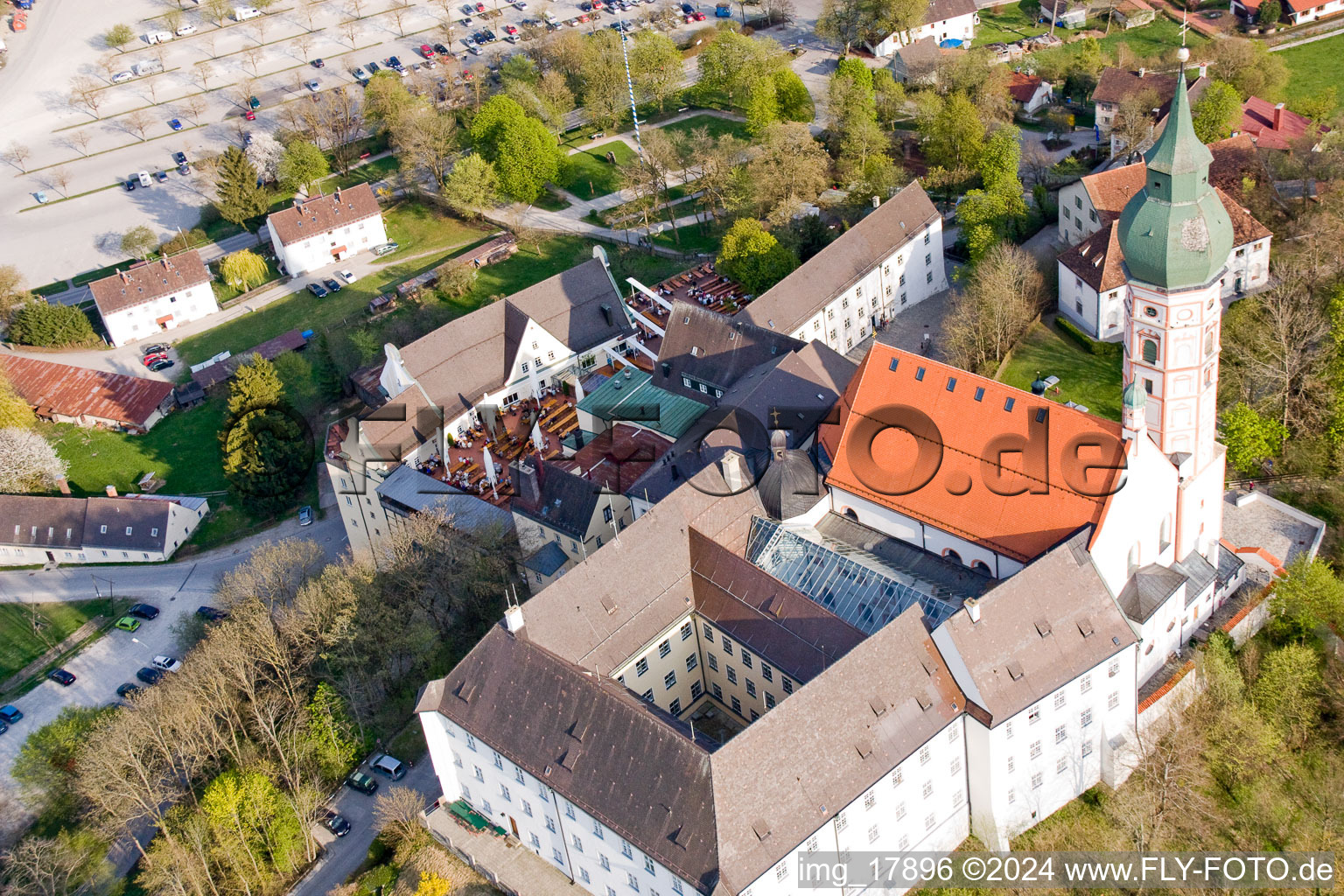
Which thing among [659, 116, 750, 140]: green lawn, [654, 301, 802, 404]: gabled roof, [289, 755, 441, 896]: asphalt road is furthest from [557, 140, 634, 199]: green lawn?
[289, 755, 441, 896]: asphalt road

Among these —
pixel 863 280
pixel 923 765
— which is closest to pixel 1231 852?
pixel 923 765

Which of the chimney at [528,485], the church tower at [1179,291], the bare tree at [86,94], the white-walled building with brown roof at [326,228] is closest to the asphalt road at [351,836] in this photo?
the chimney at [528,485]

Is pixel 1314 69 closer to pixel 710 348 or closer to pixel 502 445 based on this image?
pixel 710 348

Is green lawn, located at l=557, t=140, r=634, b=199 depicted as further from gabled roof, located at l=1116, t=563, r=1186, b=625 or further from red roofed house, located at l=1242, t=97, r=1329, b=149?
gabled roof, located at l=1116, t=563, r=1186, b=625

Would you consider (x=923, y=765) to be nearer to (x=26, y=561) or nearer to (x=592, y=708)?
(x=592, y=708)

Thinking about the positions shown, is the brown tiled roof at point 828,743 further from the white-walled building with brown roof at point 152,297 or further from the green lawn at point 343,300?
the white-walled building with brown roof at point 152,297

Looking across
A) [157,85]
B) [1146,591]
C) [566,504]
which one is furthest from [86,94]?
[1146,591]
